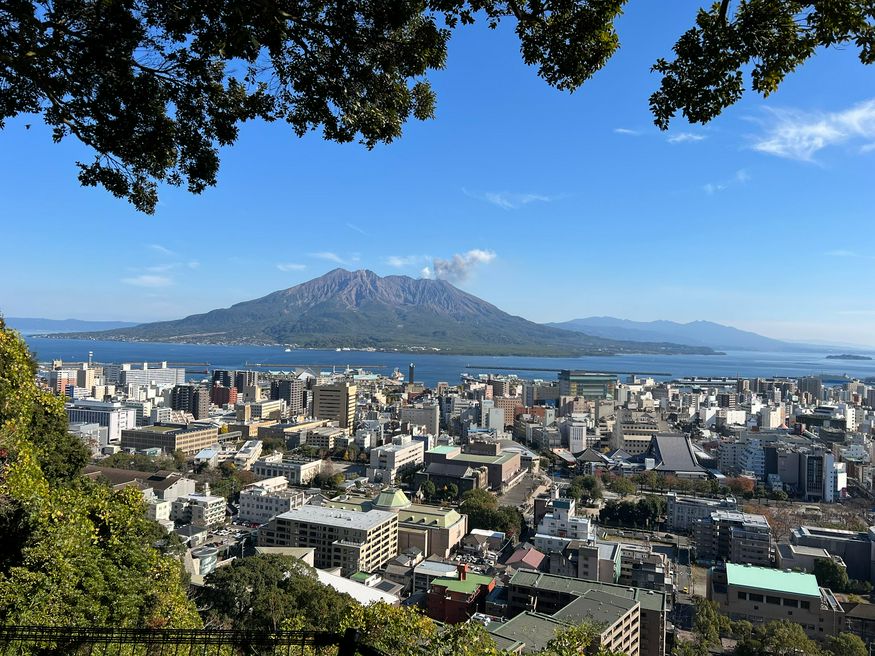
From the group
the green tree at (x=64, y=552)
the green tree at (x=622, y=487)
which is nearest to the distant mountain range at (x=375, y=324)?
the green tree at (x=622, y=487)

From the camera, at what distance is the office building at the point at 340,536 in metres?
7.75

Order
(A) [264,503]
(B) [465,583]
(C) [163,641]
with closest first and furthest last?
(C) [163,641]
(B) [465,583]
(A) [264,503]

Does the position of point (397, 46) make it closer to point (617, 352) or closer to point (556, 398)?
point (556, 398)

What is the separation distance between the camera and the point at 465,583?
6.55 meters

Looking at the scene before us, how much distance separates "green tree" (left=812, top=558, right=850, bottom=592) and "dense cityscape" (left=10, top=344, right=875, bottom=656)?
0.02 meters

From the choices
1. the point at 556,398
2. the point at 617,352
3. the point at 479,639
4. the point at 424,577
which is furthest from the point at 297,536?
the point at 617,352

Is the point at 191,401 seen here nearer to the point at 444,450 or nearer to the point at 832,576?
the point at 444,450

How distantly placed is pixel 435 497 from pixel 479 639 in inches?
421

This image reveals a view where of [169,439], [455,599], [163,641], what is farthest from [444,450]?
[163,641]

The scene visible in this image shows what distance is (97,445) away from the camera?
14.7 metres

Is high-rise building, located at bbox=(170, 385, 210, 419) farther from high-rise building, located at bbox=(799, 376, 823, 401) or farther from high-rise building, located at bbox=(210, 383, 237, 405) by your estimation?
high-rise building, located at bbox=(799, 376, 823, 401)

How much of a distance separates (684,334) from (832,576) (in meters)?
151

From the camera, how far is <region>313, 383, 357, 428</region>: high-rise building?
66.9ft

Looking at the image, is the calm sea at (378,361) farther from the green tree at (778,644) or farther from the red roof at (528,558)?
the green tree at (778,644)
